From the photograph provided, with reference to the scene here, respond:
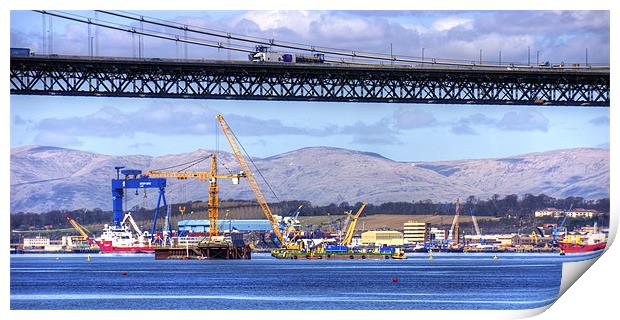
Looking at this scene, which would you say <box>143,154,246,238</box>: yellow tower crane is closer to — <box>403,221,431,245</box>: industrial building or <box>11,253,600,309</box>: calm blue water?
<box>11,253,600,309</box>: calm blue water

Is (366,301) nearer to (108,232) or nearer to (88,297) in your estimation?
(88,297)

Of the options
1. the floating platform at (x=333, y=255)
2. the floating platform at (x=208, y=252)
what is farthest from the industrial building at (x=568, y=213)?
the floating platform at (x=208, y=252)

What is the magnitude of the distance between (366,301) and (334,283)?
14395 millimetres

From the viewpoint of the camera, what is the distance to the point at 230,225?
15712 centimetres

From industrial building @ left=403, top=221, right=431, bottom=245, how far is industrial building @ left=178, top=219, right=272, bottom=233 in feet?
55.0

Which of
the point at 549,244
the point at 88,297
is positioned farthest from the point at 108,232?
the point at 88,297

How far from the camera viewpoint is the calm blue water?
192 feet

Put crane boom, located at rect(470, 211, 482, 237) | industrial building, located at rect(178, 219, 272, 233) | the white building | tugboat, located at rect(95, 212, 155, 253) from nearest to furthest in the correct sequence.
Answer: tugboat, located at rect(95, 212, 155, 253) < industrial building, located at rect(178, 219, 272, 233) < the white building < crane boom, located at rect(470, 211, 482, 237)

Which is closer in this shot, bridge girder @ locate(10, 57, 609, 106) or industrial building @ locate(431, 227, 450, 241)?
bridge girder @ locate(10, 57, 609, 106)

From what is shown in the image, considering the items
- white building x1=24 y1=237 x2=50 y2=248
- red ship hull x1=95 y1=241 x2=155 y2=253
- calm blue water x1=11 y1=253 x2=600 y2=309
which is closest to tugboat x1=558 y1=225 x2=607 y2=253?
calm blue water x1=11 y1=253 x2=600 y2=309

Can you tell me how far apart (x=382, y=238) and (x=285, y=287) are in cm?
9247

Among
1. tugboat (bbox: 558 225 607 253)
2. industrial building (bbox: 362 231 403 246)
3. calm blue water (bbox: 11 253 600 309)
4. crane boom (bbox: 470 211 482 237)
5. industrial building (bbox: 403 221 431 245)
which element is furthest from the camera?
crane boom (bbox: 470 211 482 237)

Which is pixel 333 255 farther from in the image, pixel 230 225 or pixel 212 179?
pixel 230 225

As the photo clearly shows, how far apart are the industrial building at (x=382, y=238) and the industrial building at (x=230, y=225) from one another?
11.4m
